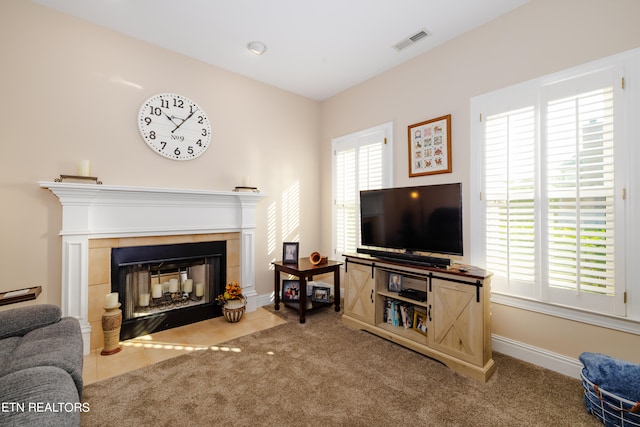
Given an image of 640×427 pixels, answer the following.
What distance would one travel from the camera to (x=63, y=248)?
2.35 metres

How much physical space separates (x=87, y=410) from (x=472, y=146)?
350 centimetres

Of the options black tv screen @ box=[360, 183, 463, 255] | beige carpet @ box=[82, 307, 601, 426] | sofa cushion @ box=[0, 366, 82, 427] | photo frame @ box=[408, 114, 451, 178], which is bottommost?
beige carpet @ box=[82, 307, 601, 426]

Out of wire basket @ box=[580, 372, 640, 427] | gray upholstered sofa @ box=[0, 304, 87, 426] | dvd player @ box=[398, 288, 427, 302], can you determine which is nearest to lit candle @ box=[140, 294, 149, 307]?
gray upholstered sofa @ box=[0, 304, 87, 426]

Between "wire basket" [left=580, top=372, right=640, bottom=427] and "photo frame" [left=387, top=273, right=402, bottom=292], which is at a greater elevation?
"photo frame" [left=387, top=273, right=402, bottom=292]

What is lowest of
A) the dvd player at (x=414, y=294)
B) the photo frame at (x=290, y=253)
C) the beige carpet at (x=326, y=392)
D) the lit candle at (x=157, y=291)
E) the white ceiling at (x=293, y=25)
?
the beige carpet at (x=326, y=392)

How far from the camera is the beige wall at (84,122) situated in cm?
224

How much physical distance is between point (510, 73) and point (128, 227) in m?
3.73

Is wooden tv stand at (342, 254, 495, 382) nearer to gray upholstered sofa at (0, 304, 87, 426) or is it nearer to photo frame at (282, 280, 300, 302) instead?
photo frame at (282, 280, 300, 302)

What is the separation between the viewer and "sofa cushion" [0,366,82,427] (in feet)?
3.07

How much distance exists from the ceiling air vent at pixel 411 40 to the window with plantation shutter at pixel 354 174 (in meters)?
0.81

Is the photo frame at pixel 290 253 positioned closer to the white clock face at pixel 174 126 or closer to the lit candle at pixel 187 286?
the lit candle at pixel 187 286

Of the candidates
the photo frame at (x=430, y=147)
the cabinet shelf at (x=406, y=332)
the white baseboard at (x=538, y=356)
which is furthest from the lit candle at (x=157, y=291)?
the white baseboard at (x=538, y=356)

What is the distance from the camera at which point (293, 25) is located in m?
2.58

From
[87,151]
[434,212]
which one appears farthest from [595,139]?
[87,151]
